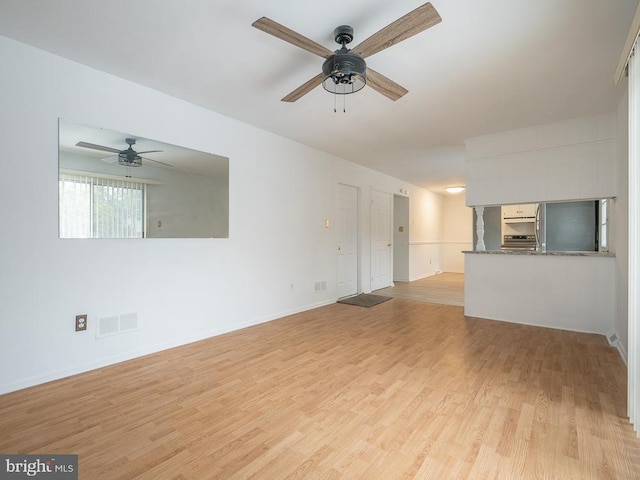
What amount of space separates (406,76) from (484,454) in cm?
295

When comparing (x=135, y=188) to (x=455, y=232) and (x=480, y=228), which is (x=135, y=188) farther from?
(x=455, y=232)

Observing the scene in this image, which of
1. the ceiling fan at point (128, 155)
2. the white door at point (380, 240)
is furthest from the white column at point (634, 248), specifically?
the white door at point (380, 240)

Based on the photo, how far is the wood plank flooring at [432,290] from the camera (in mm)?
5977

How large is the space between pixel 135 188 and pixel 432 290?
20.0 feet

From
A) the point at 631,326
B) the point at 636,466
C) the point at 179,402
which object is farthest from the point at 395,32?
the point at 179,402

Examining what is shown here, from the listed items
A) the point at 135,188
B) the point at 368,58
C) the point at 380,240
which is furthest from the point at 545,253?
the point at 135,188

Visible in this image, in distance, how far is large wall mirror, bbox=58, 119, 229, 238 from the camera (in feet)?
8.86

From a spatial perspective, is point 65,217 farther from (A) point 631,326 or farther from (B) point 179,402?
(A) point 631,326

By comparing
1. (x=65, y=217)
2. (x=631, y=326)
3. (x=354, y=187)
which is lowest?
(x=631, y=326)

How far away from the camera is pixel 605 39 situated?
2.37 meters

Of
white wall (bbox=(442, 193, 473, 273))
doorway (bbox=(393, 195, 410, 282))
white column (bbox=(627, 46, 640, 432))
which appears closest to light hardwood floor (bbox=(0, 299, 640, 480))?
white column (bbox=(627, 46, 640, 432))

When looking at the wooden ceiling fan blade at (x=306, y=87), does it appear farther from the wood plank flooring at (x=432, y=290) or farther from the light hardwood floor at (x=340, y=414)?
the wood plank flooring at (x=432, y=290)

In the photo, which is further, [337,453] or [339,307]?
[339,307]

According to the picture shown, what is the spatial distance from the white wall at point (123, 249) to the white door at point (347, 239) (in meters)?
1.03
